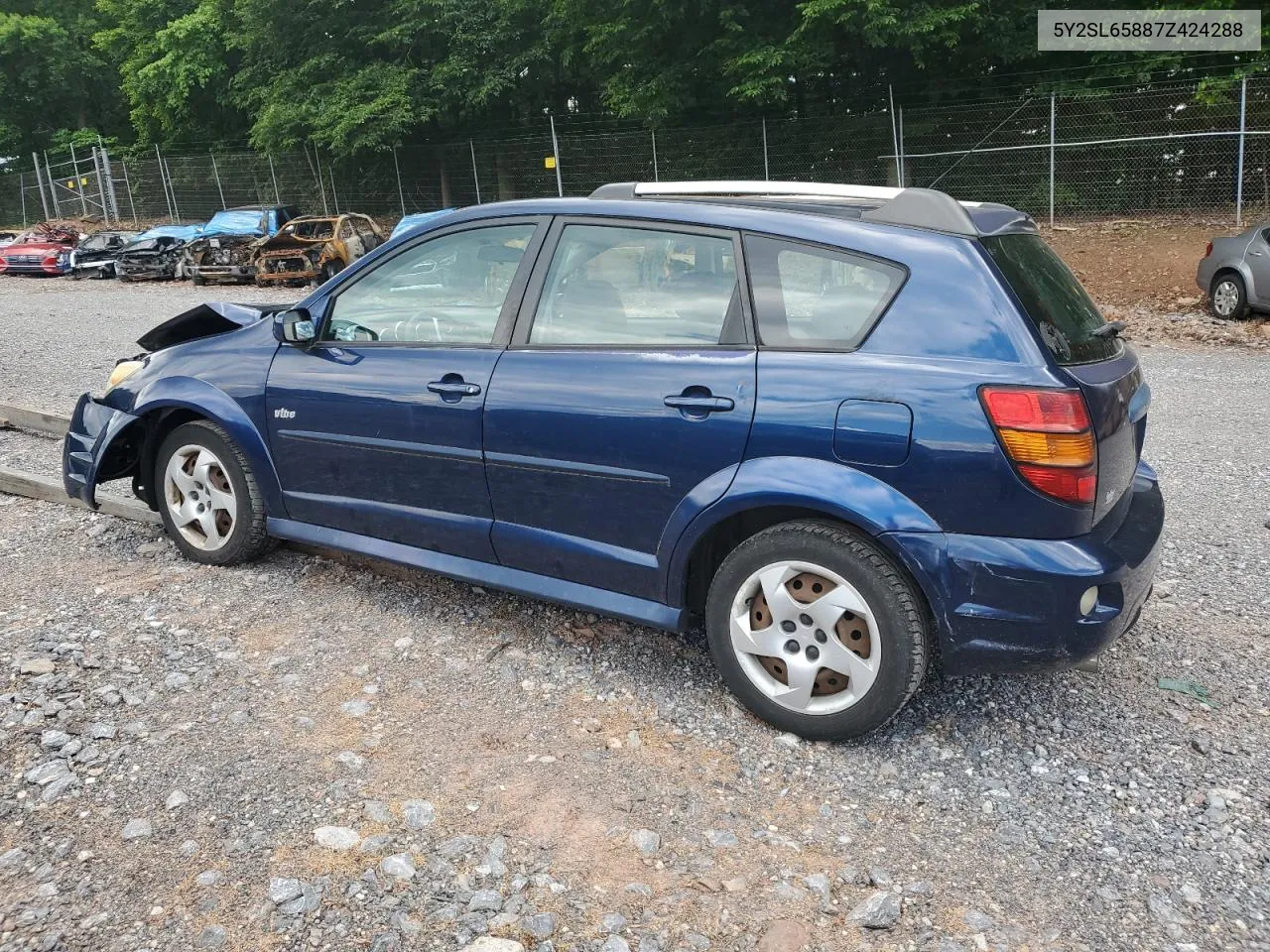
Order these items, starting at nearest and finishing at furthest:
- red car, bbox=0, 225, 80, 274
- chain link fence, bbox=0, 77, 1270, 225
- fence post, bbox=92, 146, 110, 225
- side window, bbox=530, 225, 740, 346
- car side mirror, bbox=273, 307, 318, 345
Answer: side window, bbox=530, 225, 740, 346 → car side mirror, bbox=273, 307, 318, 345 → chain link fence, bbox=0, 77, 1270, 225 → red car, bbox=0, 225, 80, 274 → fence post, bbox=92, 146, 110, 225

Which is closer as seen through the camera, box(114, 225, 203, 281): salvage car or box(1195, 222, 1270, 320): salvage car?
box(1195, 222, 1270, 320): salvage car

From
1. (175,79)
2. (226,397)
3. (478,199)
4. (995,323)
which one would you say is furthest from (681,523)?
(175,79)

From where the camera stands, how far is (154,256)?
22125mm

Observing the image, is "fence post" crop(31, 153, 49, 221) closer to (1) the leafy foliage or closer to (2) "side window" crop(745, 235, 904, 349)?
(1) the leafy foliage

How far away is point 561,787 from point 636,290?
5.51 ft

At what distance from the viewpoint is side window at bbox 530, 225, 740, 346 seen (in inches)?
132

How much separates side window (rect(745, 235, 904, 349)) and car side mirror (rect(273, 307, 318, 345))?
198 cm

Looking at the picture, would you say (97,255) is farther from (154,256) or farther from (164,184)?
(164,184)

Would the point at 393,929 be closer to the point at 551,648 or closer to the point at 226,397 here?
the point at 551,648

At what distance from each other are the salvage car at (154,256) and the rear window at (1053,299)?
21876mm

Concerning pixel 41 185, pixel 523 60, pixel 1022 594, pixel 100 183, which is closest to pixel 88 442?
pixel 1022 594

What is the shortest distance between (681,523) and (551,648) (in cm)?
95

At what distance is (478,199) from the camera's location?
2745 cm

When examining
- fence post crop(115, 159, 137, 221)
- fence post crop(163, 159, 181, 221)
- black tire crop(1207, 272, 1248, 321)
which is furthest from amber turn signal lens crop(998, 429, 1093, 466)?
fence post crop(115, 159, 137, 221)
